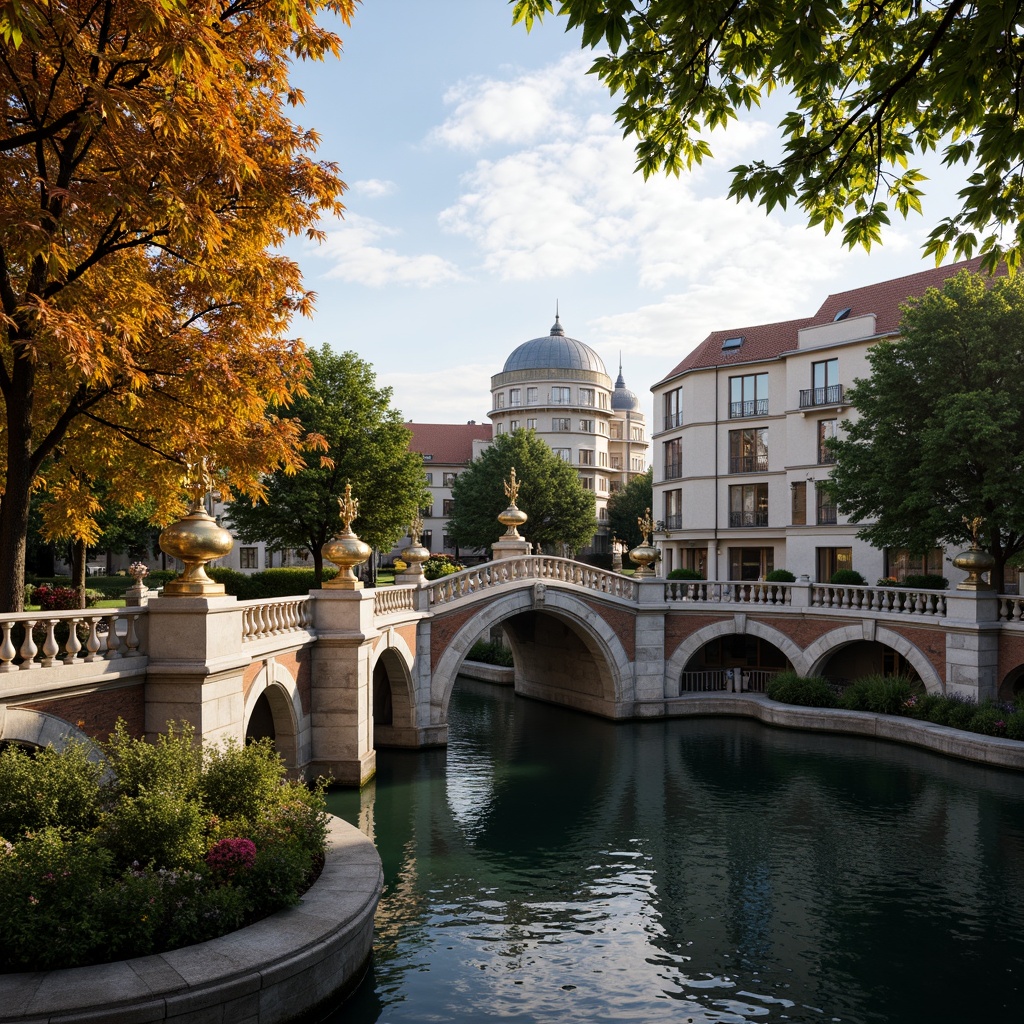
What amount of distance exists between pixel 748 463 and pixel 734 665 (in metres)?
15.2

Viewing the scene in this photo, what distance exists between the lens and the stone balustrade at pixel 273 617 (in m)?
16.6

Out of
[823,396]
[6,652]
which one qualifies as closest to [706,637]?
[823,396]

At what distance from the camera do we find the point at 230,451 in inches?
565

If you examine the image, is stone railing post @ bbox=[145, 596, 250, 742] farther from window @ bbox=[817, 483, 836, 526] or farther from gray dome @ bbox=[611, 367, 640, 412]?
gray dome @ bbox=[611, 367, 640, 412]

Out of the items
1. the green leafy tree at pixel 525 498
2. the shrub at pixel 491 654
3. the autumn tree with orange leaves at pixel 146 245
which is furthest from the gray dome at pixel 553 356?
the autumn tree with orange leaves at pixel 146 245

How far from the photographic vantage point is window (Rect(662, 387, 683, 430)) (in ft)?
163

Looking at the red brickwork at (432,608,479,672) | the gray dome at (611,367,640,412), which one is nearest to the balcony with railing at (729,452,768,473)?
the red brickwork at (432,608,479,672)

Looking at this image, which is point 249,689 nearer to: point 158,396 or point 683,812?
point 158,396

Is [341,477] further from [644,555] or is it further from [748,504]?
[748,504]

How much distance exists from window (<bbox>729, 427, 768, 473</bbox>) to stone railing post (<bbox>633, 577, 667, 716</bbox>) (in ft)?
57.2

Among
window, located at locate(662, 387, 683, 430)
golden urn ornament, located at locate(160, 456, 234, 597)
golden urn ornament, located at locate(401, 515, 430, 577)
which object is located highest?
window, located at locate(662, 387, 683, 430)

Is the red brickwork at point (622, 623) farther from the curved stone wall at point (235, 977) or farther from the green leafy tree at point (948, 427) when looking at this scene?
the curved stone wall at point (235, 977)

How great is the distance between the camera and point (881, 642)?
1144 inches

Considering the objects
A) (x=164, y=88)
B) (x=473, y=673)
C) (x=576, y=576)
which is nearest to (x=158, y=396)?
(x=164, y=88)
